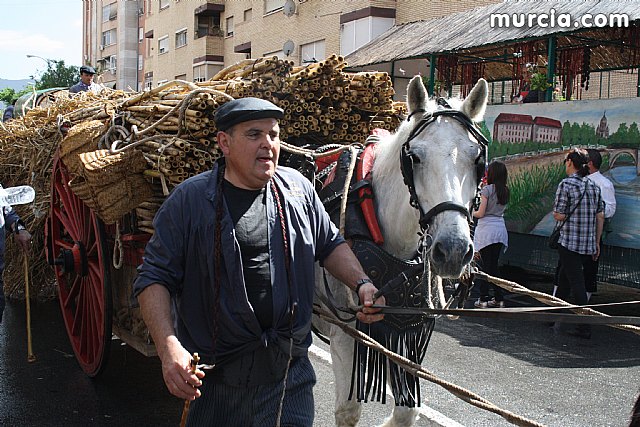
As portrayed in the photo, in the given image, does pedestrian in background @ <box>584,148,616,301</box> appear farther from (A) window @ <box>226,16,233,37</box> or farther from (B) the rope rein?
(A) window @ <box>226,16,233,37</box>

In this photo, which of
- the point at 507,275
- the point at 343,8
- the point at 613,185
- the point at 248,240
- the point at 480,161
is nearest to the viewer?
the point at 248,240

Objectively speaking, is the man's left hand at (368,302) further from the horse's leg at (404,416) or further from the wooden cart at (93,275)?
the wooden cart at (93,275)

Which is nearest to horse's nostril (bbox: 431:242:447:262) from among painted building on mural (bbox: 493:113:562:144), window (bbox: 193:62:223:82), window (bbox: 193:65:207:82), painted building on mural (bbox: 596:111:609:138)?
painted building on mural (bbox: 596:111:609:138)

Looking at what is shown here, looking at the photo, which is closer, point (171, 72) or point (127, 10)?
point (171, 72)

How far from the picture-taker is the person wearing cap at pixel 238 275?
2.67 meters

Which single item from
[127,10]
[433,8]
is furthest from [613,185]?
[127,10]

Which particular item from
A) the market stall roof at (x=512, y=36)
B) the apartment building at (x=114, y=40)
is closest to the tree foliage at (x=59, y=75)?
the apartment building at (x=114, y=40)

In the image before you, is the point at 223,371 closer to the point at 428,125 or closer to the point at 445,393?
the point at 428,125

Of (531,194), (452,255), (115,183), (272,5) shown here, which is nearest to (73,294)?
(115,183)

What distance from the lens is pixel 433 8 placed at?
20453mm

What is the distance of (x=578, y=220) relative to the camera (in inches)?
293

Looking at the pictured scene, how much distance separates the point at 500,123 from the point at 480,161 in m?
7.91

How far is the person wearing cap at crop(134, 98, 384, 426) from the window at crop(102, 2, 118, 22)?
55.2 meters

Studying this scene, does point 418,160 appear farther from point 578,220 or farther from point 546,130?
point 546,130
